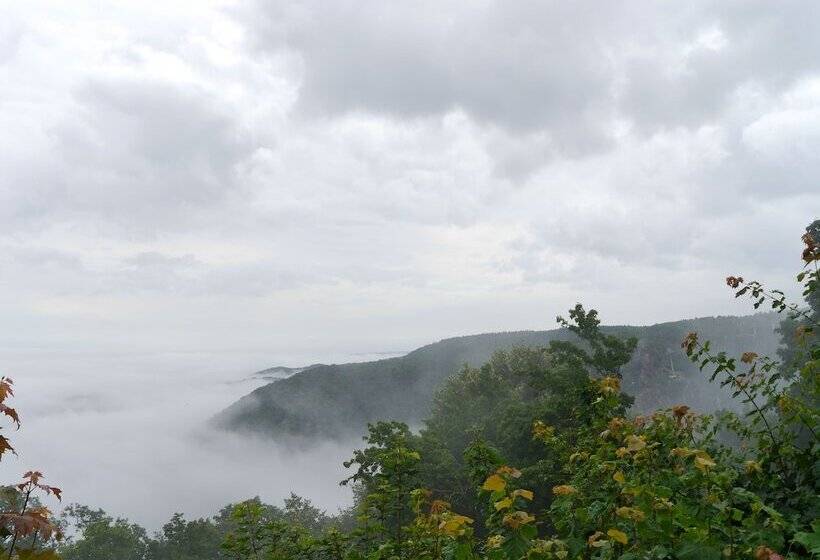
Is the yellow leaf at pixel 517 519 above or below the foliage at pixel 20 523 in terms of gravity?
below

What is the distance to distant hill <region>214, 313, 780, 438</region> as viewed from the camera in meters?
125

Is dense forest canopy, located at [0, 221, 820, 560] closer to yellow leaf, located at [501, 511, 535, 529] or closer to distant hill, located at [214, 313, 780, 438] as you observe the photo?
yellow leaf, located at [501, 511, 535, 529]

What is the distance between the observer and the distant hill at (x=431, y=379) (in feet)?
410

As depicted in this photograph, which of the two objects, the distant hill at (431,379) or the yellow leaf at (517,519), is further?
the distant hill at (431,379)

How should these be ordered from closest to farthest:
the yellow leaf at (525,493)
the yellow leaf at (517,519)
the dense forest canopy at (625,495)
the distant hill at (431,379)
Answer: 1. the yellow leaf at (525,493)
2. the yellow leaf at (517,519)
3. the dense forest canopy at (625,495)
4. the distant hill at (431,379)

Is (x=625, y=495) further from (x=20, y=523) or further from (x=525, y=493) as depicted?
(x=20, y=523)

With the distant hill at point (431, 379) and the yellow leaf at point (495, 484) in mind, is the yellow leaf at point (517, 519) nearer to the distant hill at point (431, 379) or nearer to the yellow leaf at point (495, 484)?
the yellow leaf at point (495, 484)

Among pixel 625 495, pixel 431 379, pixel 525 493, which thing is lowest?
pixel 431 379

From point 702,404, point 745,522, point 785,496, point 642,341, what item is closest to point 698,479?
point 745,522

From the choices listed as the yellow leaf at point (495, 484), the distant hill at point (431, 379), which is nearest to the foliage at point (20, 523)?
the yellow leaf at point (495, 484)

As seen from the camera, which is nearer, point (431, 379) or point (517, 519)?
point (517, 519)

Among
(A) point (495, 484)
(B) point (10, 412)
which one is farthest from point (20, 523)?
(A) point (495, 484)

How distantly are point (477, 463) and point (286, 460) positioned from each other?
209m

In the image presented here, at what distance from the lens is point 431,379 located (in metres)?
159
